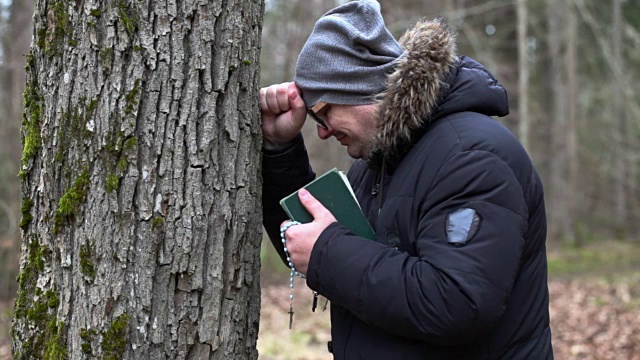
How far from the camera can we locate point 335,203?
2234 millimetres

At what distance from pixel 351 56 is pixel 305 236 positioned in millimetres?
655

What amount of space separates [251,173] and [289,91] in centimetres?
37

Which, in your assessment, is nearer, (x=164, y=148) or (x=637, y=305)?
(x=164, y=148)

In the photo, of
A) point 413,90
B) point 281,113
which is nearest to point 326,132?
point 281,113

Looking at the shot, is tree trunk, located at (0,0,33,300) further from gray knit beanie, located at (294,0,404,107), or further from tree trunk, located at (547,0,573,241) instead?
tree trunk, located at (547,0,573,241)

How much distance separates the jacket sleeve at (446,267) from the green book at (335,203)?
0.23 m

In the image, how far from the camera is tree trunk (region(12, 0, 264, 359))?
2047 mm

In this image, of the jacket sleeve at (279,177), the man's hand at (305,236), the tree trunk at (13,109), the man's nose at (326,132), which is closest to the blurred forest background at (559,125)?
the tree trunk at (13,109)

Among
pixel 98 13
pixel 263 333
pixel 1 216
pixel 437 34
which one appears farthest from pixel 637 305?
pixel 1 216

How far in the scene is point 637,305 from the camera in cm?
928

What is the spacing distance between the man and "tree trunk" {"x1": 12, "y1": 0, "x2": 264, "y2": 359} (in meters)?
0.30

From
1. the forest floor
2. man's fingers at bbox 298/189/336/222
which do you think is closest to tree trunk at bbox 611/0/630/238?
the forest floor

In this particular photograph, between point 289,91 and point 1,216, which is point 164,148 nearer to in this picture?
point 289,91

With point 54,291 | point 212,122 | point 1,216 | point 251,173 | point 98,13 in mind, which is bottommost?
point 1,216
